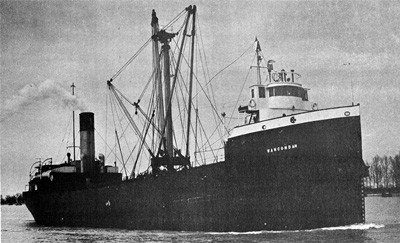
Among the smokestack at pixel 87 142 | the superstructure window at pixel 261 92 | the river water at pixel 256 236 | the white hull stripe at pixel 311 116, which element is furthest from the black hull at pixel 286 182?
the smokestack at pixel 87 142

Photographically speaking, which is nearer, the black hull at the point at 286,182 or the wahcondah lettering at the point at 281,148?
the black hull at the point at 286,182

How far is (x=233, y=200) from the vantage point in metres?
20.6

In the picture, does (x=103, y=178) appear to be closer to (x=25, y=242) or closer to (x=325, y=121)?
(x=25, y=242)

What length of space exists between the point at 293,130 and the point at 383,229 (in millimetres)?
6291

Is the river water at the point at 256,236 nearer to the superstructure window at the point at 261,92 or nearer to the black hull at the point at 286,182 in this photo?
the black hull at the point at 286,182

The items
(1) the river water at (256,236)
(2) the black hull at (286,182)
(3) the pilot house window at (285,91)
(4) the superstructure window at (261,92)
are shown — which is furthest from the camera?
(4) the superstructure window at (261,92)

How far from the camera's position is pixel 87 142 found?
101 ft

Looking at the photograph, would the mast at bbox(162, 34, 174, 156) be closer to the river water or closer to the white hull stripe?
the river water

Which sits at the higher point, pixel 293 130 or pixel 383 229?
pixel 293 130

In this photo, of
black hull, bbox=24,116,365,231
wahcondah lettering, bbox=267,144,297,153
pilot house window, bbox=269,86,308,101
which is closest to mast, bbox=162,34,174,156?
black hull, bbox=24,116,365,231

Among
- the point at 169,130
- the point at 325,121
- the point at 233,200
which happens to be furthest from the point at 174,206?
the point at 325,121

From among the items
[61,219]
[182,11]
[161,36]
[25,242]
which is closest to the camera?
[25,242]

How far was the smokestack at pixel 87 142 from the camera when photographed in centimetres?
3061

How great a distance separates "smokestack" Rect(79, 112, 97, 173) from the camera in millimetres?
30609
